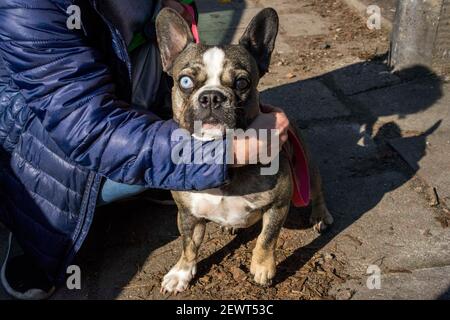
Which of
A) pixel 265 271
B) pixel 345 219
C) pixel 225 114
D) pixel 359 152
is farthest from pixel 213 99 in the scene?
pixel 359 152

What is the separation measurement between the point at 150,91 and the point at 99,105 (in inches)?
23.8

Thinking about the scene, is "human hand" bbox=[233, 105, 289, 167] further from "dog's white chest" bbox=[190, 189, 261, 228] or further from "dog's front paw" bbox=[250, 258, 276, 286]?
"dog's front paw" bbox=[250, 258, 276, 286]

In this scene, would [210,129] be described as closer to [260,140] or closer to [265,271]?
[260,140]

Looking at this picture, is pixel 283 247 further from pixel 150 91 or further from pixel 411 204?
pixel 150 91

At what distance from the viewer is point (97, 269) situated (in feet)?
9.57

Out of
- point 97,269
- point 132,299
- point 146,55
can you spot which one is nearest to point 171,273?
point 132,299

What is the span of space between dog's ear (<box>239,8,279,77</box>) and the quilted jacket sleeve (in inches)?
22.6

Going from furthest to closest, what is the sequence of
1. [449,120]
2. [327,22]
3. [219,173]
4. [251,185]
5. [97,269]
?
[327,22] < [449,120] < [97,269] < [251,185] < [219,173]

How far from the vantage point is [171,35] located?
2.68 metres

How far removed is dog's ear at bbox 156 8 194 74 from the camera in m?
2.60

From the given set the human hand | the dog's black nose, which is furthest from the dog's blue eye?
the human hand

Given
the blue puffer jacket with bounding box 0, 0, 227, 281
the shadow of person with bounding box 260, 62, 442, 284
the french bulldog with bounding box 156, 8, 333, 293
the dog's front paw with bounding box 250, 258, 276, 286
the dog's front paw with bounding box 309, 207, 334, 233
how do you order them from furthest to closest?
the shadow of person with bounding box 260, 62, 442, 284 < the dog's front paw with bounding box 309, 207, 334, 233 < the dog's front paw with bounding box 250, 258, 276, 286 < the french bulldog with bounding box 156, 8, 333, 293 < the blue puffer jacket with bounding box 0, 0, 227, 281

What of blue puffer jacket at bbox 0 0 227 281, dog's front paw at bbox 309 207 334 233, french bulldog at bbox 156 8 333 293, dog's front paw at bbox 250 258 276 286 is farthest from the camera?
dog's front paw at bbox 309 207 334 233

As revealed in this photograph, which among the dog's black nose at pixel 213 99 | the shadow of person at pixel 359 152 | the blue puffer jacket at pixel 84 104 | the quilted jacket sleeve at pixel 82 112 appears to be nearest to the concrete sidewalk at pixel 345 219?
the shadow of person at pixel 359 152
